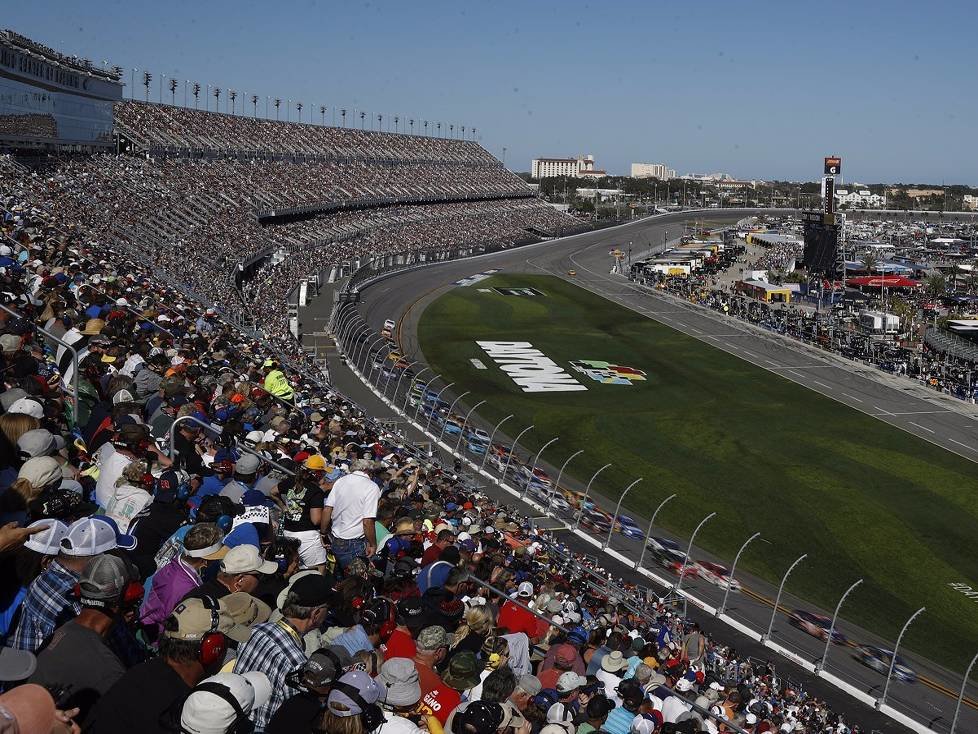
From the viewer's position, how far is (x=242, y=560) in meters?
7.86

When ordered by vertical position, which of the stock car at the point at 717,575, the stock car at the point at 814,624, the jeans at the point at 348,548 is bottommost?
the stock car at the point at 814,624

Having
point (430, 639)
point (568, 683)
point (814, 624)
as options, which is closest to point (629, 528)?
Result: point (814, 624)

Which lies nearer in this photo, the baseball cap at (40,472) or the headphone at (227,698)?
the headphone at (227,698)

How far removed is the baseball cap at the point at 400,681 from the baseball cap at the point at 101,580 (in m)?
1.97

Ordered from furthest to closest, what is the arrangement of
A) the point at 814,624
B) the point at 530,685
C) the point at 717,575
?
the point at 717,575 → the point at 814,624 → the point at 530,685

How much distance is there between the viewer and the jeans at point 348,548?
1102 cm

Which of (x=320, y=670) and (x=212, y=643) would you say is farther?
(x=212, y=643)

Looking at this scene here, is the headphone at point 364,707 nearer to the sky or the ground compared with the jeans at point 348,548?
nearer to the sky

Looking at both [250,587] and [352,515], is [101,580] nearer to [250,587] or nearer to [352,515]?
[250,587]

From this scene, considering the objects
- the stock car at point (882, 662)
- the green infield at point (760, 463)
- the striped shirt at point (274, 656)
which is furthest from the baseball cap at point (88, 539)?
the green infield at point (760, 463)

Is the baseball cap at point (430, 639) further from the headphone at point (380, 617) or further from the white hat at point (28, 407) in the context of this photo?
the white hat at point (28, 407)

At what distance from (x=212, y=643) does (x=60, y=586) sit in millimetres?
1110

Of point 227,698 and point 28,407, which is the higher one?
point 28,407

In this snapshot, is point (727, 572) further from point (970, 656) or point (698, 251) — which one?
point (698, 251)
